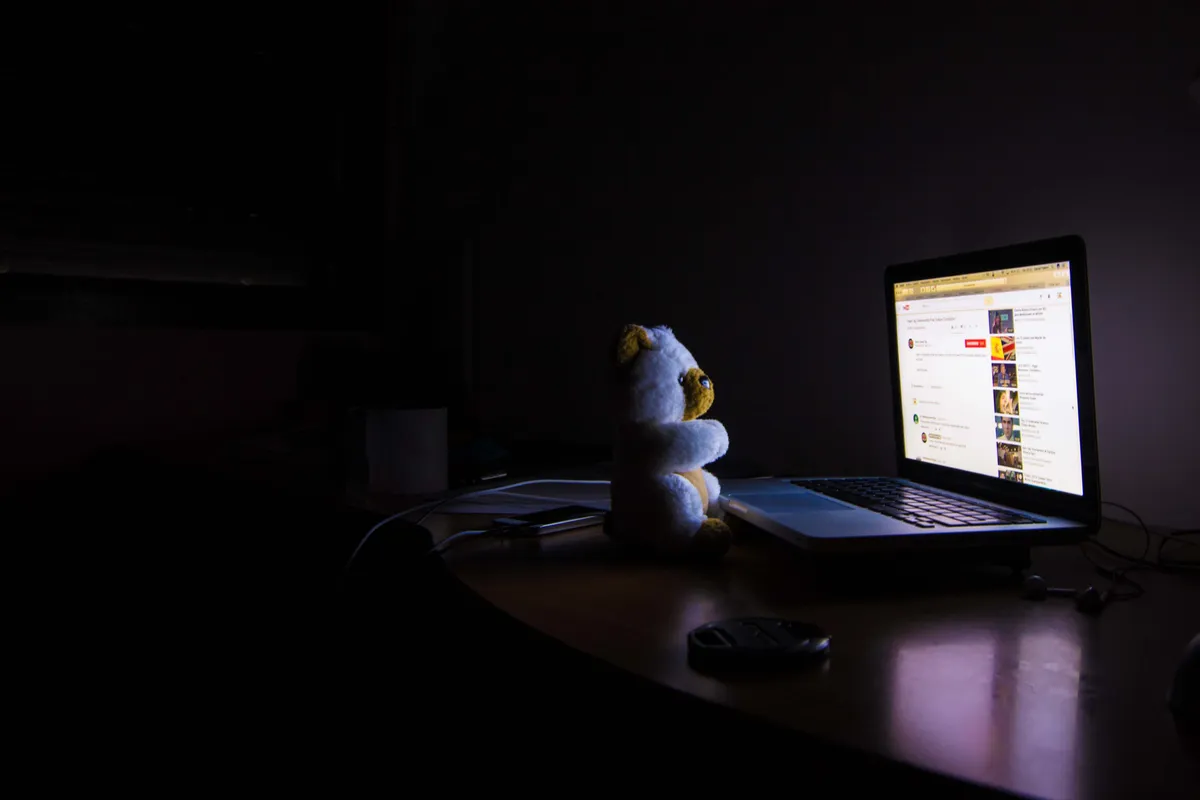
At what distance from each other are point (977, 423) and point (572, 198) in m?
1.14

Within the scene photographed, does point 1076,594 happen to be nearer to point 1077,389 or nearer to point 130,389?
point 1077,389

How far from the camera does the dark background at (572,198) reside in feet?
3.21

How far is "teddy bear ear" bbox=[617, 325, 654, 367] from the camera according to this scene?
0.87m

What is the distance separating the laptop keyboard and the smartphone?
0.25 meters

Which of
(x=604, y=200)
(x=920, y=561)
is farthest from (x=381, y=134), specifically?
(x=920, y=561)

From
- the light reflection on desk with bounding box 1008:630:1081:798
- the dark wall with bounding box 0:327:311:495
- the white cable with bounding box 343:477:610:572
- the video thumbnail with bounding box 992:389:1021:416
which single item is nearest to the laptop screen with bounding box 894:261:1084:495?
the video thumbnail with bounding box 992:389:1021:416

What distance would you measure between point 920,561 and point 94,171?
1.98 m

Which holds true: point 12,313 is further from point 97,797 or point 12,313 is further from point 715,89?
point 715,89

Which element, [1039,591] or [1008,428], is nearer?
[1039,591]

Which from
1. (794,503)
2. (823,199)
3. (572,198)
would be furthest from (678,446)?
(572,198)

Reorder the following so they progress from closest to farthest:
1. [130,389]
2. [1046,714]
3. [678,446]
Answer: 1. [1046,714]
2. [678,446]
3. [130,389]

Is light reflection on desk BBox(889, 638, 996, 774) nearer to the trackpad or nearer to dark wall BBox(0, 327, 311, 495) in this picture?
the trackpad

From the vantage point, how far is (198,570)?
1890 millimetres

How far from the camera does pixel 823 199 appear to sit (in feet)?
4.27
